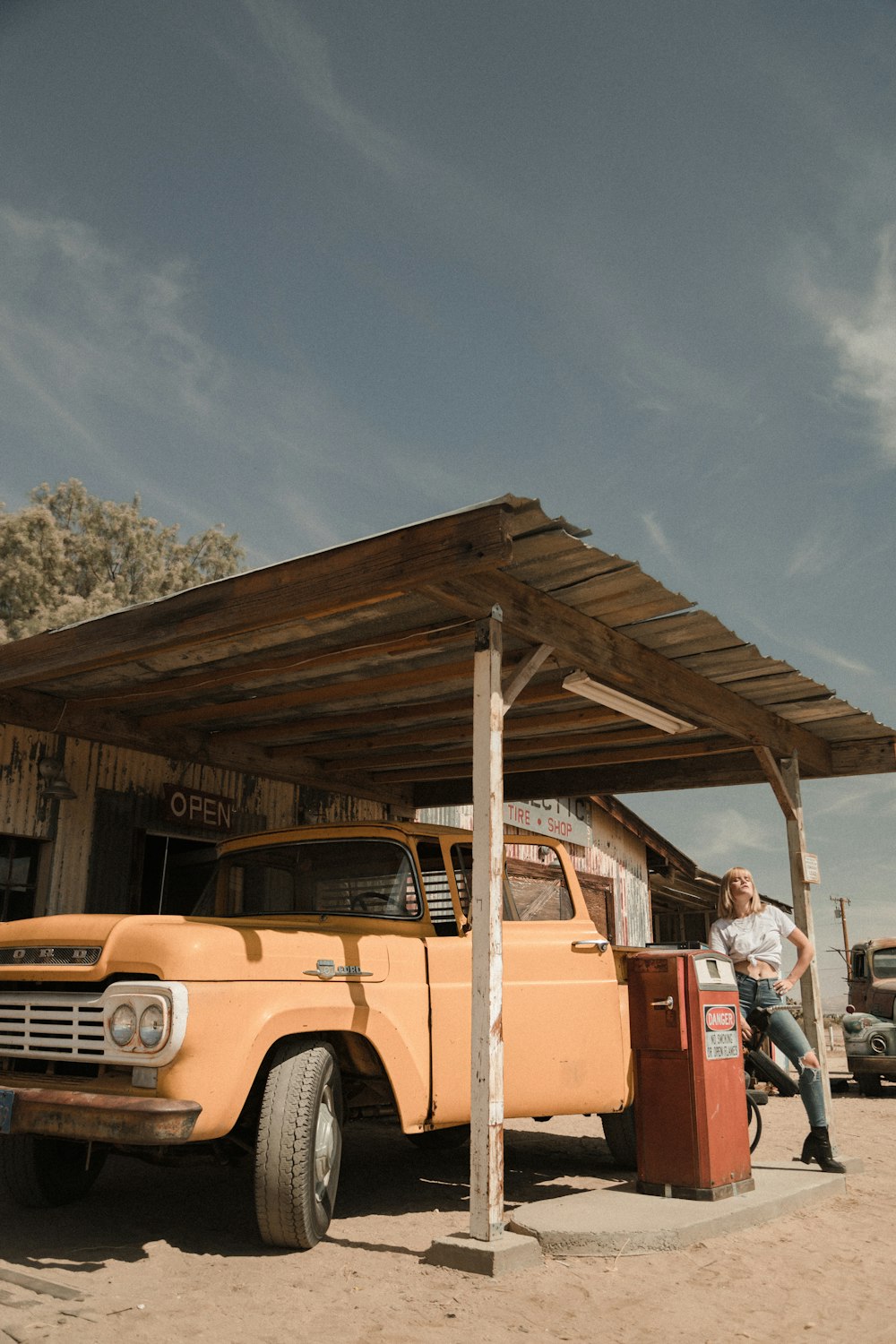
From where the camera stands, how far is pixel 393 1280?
466 cm

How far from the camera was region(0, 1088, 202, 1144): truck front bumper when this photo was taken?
4387 millimetres

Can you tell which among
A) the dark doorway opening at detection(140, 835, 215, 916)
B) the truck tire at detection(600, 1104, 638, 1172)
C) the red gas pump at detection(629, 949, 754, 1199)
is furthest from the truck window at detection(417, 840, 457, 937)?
the dark doorway opening at detection(140, 835, 215, 916)

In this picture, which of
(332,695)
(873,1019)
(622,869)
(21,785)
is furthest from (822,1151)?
(622,869)

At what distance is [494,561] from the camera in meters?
5.08

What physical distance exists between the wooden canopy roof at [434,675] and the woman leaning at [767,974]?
131cm

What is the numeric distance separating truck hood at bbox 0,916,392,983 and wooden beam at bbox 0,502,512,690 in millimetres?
1665

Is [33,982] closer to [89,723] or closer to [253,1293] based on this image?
[253,1293]

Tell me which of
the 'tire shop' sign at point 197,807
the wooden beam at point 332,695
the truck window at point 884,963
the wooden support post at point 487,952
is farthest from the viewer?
the truck window at point 884,963

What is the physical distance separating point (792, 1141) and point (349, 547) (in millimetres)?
6454

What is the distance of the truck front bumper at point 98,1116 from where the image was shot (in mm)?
4387

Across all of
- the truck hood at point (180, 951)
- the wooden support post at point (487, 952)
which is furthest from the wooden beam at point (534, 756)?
the truck hood at point (180, 951)

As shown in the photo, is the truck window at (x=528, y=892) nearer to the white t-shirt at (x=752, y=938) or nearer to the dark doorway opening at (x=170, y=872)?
the white t-shirt at (x=752, y=938)

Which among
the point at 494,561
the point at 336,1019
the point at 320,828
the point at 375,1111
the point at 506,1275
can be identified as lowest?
the point at 506,1275

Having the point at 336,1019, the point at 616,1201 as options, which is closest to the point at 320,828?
the point at 336,1019
